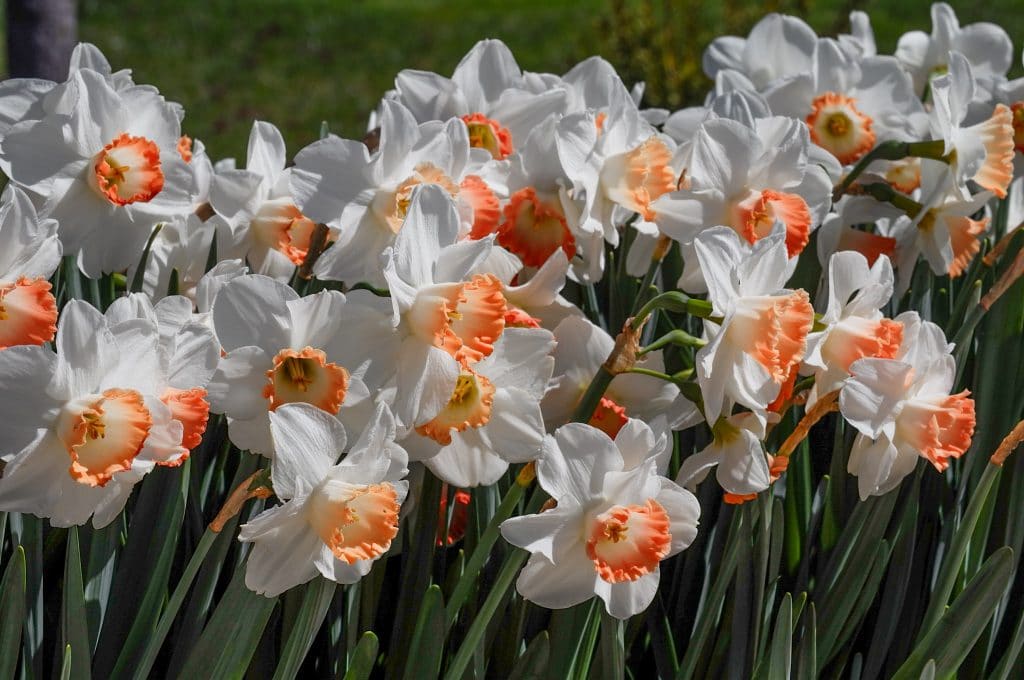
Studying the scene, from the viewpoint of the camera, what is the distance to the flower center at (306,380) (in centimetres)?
107

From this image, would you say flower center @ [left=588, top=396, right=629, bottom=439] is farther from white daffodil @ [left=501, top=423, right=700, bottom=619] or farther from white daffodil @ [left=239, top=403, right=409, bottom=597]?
white daffodil @ [left=239, top=403, right=409, bottom=597]

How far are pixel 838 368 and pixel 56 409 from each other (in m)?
0.77

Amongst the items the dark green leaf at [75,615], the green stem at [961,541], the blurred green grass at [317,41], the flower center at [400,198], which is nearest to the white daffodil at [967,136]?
the green stem at [961,541]

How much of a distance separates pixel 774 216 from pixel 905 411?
0.96ft

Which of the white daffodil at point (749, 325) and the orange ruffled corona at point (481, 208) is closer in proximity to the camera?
the white daffodil at point (749, 325)

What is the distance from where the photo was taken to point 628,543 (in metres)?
1.10

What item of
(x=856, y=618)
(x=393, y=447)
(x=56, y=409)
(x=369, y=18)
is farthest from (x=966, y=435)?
(x=369, y=18)

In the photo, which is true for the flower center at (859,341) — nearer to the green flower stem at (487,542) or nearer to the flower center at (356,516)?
the green flower stem at (487,542)

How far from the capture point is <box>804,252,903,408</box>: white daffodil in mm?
1232

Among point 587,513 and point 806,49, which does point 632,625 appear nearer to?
point 587,513

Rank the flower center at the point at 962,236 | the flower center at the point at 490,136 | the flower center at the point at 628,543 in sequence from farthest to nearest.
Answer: the flower center at the point at 962,236, the flower center at the point at 490,136, the flower center at the point at 628,543

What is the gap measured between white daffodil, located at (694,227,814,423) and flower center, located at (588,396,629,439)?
14 cm

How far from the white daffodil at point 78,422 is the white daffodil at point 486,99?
0.65 metres

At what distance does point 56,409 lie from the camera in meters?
1.01
